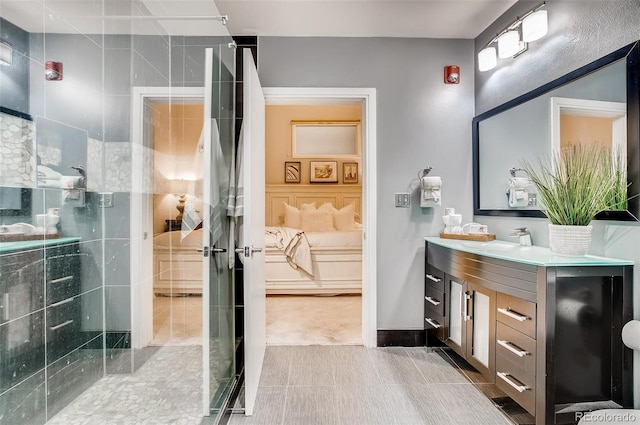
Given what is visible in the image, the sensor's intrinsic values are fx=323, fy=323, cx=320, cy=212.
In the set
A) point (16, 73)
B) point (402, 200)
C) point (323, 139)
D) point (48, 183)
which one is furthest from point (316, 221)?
point (16, 73)

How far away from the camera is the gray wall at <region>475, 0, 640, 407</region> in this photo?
5.06ft

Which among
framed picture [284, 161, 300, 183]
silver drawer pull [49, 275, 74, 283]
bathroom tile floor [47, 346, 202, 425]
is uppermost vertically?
framed picture [284, 161, 300, 183]

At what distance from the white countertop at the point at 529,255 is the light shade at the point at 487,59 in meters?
1.35

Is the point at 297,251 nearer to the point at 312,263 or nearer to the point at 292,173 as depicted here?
the point at 312,263

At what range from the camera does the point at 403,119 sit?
2.78 m

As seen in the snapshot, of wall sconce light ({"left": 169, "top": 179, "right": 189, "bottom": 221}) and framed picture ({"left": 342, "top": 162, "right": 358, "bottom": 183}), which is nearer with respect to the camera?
wall sconce light ({"left": 169, "top": 179, "right": 189, "bottom": 221})

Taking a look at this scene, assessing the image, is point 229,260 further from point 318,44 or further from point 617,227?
point 617,227

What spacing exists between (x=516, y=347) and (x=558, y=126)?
132 centimetres

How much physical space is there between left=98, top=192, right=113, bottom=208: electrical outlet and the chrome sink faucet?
2.32 m

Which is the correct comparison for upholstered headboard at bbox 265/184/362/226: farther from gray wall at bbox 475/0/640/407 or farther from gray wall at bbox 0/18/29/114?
gray wall at bbox 0/18/29/114

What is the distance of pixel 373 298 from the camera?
273cm

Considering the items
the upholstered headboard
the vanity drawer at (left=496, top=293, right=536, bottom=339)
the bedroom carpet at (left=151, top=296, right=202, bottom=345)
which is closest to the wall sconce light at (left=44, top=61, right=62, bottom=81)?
the bedroom carpet at (left=151, top=296, right=202, bottom=345)

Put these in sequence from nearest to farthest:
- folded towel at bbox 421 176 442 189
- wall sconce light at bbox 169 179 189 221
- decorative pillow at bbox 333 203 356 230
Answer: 1. wall sconce light at bbox 169 179 189 221
2. folded towel at bbox 421 176 442 189
3. decorative pillow at bbox 333 203 356 230

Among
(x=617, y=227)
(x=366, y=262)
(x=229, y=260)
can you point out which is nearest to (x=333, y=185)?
(x=366, y=262)
